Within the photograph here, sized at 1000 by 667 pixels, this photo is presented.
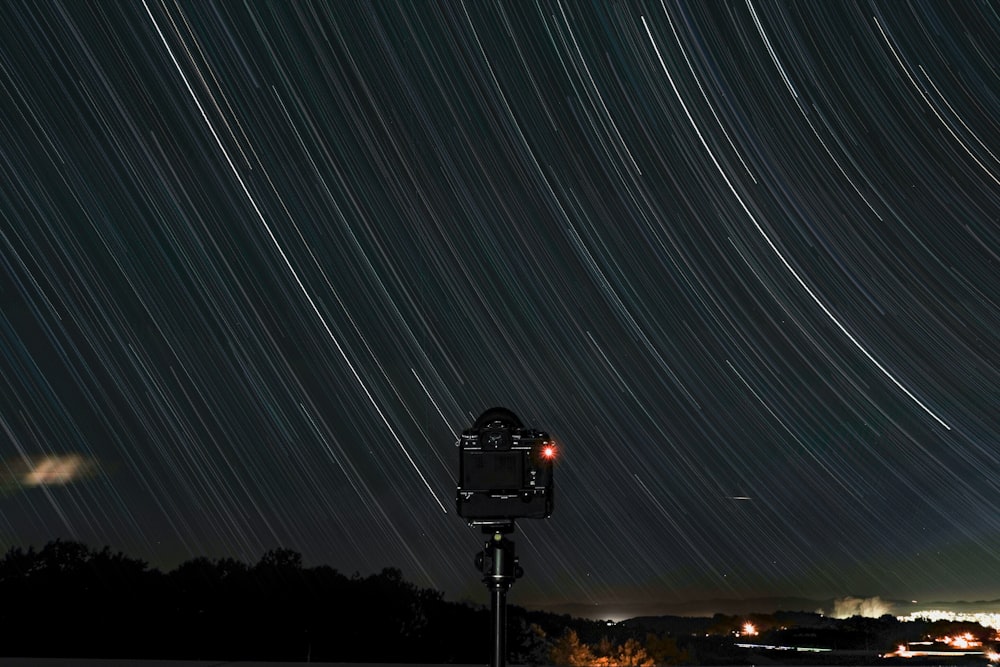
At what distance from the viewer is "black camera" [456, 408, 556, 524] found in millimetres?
4895

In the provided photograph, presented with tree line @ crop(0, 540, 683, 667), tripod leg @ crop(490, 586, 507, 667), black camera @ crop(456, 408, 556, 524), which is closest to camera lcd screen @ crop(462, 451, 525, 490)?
black camera @ crop(456, 408, 556, 524)

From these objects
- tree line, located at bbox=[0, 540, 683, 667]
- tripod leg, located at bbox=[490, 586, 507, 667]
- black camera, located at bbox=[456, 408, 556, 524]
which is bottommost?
tripod leg, located at bbox=[490, 586, 507, 667]

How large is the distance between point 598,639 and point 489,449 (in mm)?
5342

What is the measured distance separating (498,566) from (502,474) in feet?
1.53

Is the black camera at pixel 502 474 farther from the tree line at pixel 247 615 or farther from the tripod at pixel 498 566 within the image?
the tree line at pixel 247 615

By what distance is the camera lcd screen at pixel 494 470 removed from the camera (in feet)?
16.0

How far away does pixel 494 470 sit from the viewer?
16.1ft

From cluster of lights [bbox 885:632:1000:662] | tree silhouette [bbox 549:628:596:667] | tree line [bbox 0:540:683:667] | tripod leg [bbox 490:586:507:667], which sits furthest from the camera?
tree line [bbox 0:540:683:667]

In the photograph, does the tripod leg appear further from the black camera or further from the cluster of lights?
the cluster of lights

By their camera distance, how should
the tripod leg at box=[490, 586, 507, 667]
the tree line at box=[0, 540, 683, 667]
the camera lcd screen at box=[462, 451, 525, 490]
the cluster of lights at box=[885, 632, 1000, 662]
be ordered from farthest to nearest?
the tree line at box=[0, 540, 683, 667], the cluster of lights at box=[885, 632, 1000, 662], the camera lcd screen at box=[462, 451, 525, 490], the tripod leg at box=[490, 586, 507, 667]

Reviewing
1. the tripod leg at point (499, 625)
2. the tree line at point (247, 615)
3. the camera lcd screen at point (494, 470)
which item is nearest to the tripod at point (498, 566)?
the tripod leg at point (499, 625)

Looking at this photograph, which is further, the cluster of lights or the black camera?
the cluster of lights

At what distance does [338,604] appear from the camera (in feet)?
72.9

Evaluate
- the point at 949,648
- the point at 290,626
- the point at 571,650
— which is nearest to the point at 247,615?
the point at 290,626
